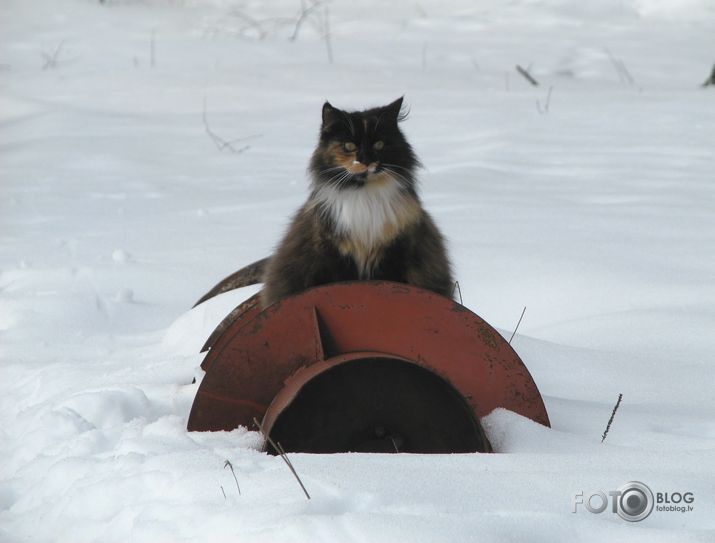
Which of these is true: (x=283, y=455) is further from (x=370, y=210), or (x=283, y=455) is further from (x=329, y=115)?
(x=329, y=115)

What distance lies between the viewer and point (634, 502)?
7.00 ft

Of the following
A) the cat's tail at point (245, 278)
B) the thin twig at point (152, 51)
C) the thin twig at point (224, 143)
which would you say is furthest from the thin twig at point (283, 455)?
the thin twig at point (152, 51)

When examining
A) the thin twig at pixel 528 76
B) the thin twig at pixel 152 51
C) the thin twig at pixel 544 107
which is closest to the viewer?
the thin twig at pixel 544 107

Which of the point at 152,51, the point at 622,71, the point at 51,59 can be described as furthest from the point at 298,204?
the point at 622,71

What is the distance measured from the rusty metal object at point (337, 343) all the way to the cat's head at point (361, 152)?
392mm

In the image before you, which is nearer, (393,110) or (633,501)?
(633,501)

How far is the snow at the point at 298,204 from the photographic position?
7.06 ft

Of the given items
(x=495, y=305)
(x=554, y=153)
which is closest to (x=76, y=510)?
(x=495, y=305)

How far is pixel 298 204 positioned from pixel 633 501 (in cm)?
386

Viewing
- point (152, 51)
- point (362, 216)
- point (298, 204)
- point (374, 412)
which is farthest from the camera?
point (152, 51)

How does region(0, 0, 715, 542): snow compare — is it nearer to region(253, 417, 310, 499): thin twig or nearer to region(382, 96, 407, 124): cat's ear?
region(253, 417, 310, 499): thin twig

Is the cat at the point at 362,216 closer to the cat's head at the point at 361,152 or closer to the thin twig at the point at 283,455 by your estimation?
the cat's head at the point at 361,152

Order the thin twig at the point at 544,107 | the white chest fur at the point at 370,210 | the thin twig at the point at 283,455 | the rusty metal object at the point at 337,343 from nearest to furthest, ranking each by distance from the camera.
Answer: the thin twig at the point at 283,455 → the rusty metal object at the point at 337,343 → the white chest fur at the point at 370,210 → the thin twig at the point at 544,107

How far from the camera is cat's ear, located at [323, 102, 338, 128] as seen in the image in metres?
2.87
